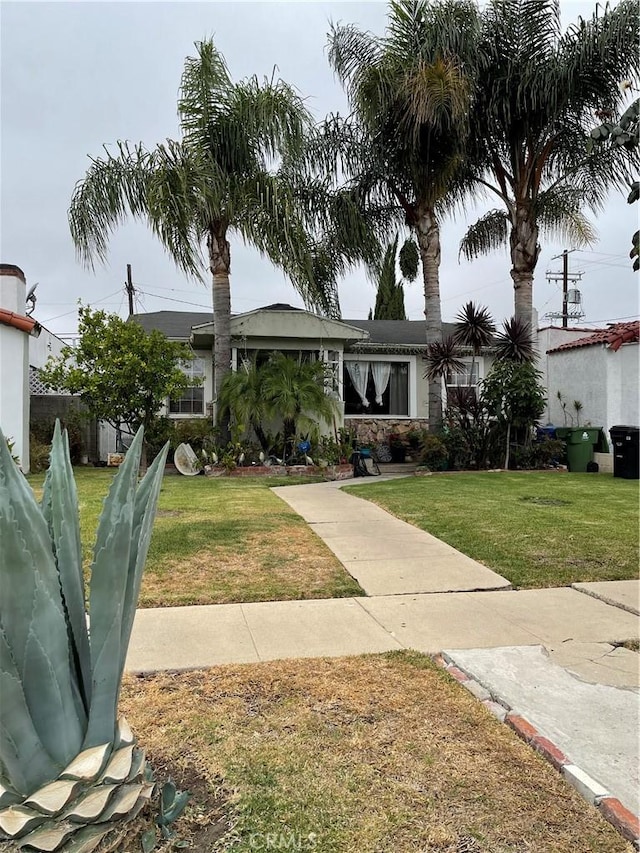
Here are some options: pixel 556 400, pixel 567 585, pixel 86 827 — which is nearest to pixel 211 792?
pixel 86 827

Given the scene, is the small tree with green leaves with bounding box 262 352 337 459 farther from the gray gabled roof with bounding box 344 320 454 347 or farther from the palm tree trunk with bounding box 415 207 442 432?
the gray gabled roof with bounding box 344 320 454 347

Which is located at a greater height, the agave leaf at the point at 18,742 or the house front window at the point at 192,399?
the house front window at the point at 192,399

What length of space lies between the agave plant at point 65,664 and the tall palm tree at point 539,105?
45.0 feet

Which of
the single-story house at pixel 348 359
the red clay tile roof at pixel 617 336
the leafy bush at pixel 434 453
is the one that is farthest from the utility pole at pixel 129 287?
the red clay tile roof at pixel 617 336

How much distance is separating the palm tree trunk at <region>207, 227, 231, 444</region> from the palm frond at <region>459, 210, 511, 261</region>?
8.36 m

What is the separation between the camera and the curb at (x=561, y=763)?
223 centimetres

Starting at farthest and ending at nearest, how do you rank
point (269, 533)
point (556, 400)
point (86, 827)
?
point (556, 400)
point (269, 533)
point (86, 827)

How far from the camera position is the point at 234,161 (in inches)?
510

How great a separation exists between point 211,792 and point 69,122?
12252 mm

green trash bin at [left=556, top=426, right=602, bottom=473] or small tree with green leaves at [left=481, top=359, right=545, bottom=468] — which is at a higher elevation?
small tree with green leaves at [left=481, top=359, right=545, bottom=468]

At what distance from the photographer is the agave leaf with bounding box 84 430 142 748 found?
6.12ft

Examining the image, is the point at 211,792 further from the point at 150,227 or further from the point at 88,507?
the point at 150,227

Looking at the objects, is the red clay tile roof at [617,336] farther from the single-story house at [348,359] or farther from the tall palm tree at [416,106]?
the tall palm tree at [416,106]

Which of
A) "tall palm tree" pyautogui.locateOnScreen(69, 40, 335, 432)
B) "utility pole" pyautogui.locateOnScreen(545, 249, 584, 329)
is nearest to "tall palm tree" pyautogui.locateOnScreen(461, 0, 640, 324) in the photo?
"tall palm tree" pyautogui.locateOnScreen(69, 40, 335, 432)
